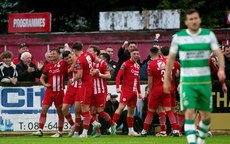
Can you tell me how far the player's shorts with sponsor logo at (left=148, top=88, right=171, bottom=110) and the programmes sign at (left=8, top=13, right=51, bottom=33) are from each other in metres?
18.5

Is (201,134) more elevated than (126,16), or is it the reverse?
(126,16)

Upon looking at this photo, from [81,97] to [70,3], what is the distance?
110 feet

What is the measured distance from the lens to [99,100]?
24.5 meters

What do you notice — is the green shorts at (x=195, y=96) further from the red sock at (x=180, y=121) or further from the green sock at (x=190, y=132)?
the red sock at (x=180, y=121)

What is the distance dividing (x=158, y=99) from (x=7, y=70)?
186 inches

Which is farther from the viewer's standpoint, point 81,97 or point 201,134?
point 81,97

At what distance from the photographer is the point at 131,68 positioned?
2500 cm

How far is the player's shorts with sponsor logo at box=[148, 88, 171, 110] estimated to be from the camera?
2395 centimetres

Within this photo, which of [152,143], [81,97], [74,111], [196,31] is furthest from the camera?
[74,111]

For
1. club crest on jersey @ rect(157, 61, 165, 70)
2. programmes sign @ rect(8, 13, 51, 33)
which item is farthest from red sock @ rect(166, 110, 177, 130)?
programmes sign @ rect(8, 13, 51, 33)

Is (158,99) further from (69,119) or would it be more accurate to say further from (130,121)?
(69,119)

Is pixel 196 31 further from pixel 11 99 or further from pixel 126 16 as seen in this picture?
pixel 126 16

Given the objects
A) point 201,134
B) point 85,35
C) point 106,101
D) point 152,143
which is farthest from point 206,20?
point 201,134

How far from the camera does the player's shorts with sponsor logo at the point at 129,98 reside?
2486cm
